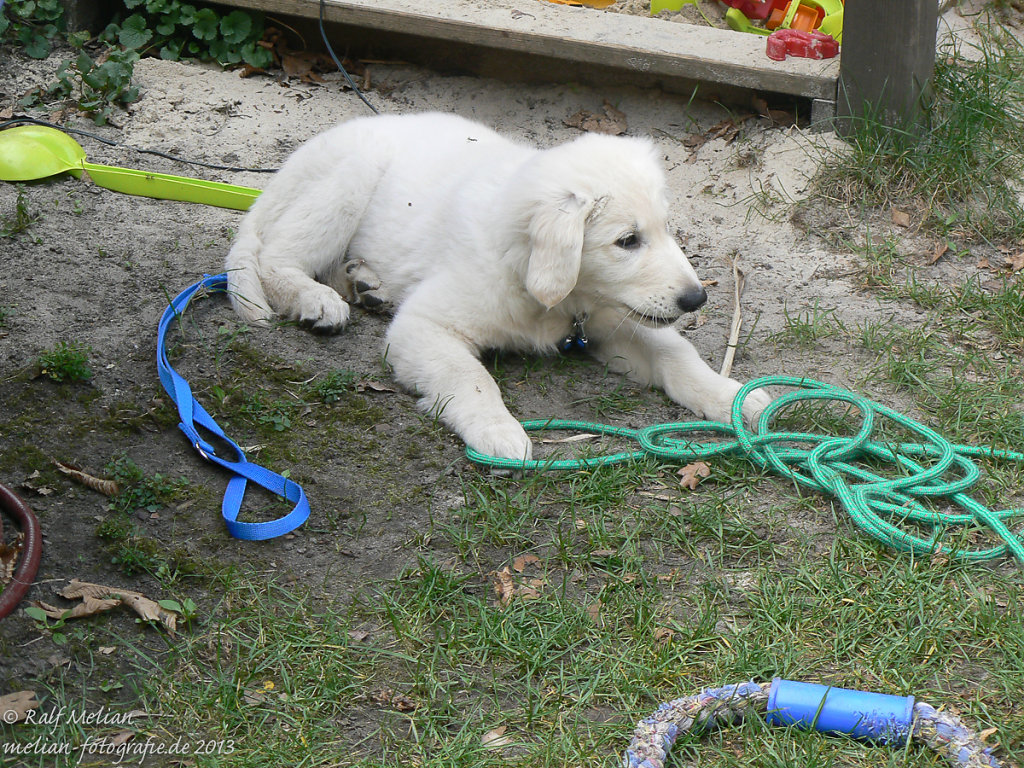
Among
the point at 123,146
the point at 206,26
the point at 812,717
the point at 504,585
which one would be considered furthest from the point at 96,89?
the point at 812,717

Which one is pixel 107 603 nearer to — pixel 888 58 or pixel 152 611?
pixel 152 611

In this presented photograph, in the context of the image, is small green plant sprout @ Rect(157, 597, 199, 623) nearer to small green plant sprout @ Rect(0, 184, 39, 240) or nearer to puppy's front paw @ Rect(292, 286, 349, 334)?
puppy's front paw @ Rect(292, 286, 349, 334)

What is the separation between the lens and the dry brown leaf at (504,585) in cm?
257

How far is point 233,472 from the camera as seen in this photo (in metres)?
3.00

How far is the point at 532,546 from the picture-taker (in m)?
2.79

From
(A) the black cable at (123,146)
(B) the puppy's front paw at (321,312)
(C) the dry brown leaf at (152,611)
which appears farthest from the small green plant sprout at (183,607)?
(A) the black cable at (123,146)

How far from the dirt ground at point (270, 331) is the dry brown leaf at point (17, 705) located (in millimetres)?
68

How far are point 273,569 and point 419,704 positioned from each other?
64 cm

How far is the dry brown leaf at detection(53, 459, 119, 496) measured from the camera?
9.28ft

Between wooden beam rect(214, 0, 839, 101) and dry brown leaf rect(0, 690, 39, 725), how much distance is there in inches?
163

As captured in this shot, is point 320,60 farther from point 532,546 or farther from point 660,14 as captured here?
point 532,546

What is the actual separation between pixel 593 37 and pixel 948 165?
6.29 ft

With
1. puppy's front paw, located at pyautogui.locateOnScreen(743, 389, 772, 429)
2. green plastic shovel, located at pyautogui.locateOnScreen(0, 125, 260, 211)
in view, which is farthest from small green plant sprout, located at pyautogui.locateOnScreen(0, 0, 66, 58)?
puppy's front paw, located at pyautogui.locateOnScreen(743, 389, 772, 429)

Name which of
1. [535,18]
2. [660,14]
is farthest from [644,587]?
[660,14]
